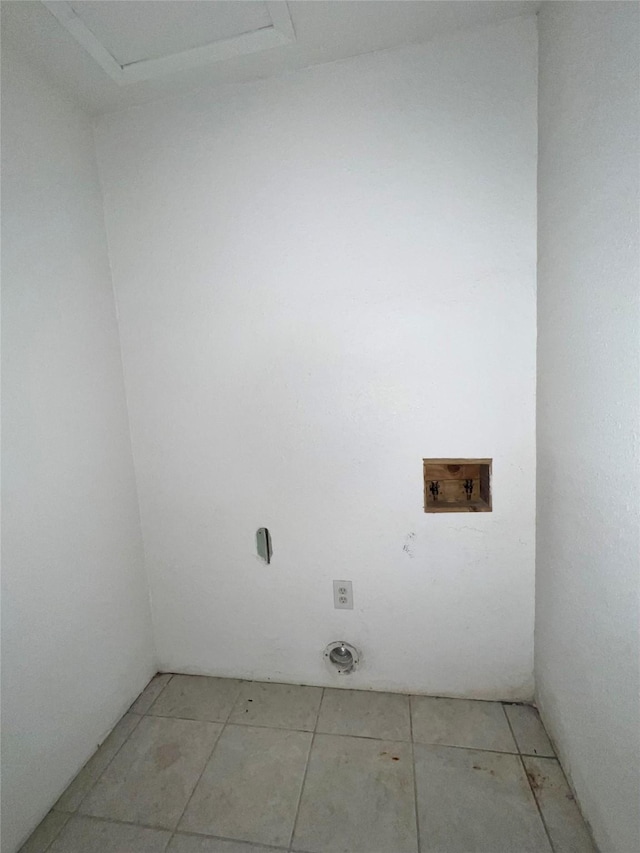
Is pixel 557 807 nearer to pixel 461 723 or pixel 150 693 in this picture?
pixel 461 723

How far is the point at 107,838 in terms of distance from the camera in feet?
3.26

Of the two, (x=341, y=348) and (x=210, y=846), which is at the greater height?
(x=341, y=348)

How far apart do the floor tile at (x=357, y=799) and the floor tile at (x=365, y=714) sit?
1.3 inches

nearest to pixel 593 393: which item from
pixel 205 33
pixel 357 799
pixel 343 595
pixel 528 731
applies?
pixel 343 595

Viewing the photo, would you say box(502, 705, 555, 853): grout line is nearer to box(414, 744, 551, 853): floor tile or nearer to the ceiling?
box(414, 744, 551, 853): floor tile

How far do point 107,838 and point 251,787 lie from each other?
41 cm

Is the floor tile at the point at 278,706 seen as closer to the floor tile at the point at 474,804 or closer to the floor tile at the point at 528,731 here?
the floor tile at the point at 474,804

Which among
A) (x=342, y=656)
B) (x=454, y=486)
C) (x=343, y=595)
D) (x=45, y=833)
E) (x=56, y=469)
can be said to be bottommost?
(x=45, y=833)

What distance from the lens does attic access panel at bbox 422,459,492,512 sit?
50.5 inches

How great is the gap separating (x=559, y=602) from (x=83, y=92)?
234cm

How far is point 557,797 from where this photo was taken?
102 cm

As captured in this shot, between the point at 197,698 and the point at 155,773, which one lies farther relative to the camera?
the point at 197,698

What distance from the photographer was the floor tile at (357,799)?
96 centimetres

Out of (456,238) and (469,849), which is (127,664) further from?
(456,238)
